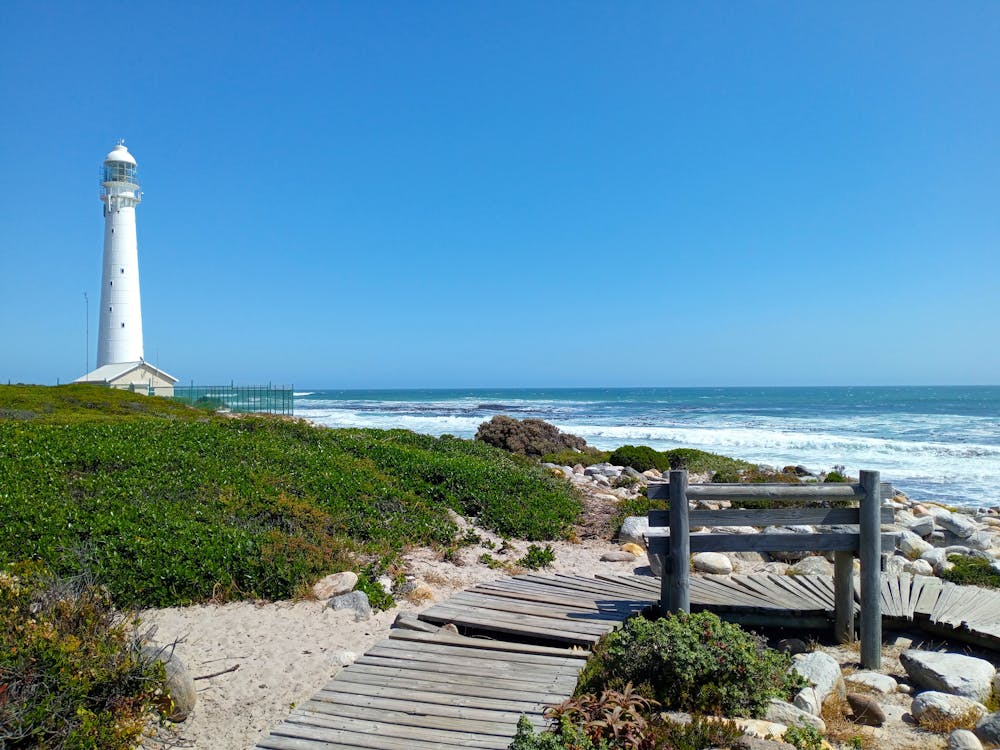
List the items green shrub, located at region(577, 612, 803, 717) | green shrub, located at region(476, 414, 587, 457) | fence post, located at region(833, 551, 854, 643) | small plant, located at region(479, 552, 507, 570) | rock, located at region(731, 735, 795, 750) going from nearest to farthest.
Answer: rock, located at region(731, 735, 795, 750)
green shrub, located at region(577, 612, 803, 717)
fence post, located at region(833, 551, 854, 643)
small plant, located at region(479, 552, 507, 570)
green shrub, located at region(476, 414, 587, 457)

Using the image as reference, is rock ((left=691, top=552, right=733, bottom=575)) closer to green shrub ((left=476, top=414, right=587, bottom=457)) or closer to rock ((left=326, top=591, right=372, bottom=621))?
rock ((left=326, top=591, right=372, bottom=621))

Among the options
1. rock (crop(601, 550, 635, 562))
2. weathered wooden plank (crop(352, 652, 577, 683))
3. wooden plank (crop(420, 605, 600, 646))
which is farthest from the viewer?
rock (crop(601, 550, 635, 562))

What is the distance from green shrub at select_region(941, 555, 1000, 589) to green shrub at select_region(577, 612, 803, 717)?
5.31 meters

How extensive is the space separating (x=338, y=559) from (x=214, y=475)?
3081mm

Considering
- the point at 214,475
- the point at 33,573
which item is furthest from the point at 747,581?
the point at 214,475

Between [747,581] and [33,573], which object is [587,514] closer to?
[747,581]

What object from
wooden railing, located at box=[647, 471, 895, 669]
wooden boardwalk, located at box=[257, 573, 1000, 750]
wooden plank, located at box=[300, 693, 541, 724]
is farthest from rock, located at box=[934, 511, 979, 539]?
wooden plank, located at box=[300, 693, 541, 724]

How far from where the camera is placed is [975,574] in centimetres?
916

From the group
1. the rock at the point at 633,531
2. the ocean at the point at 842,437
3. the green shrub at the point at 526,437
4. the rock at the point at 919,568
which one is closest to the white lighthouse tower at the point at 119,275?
the ocean at the point at 842,437

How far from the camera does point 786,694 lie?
17.0ft

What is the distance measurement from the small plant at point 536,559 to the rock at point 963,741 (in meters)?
5.70

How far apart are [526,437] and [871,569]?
17.1 metres

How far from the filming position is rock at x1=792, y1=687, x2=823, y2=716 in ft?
16.5

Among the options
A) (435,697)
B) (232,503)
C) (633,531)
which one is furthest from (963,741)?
(232,503)
